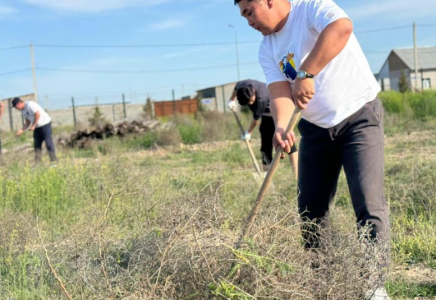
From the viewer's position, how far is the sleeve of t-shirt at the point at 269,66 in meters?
2.86

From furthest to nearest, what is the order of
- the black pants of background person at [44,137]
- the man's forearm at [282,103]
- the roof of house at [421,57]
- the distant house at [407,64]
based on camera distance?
the roof of house at [421,57], the distant house at [407,64], the black pants of background person at [44,137], the man's forearm at [282,103]

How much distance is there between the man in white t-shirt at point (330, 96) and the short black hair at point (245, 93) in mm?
3651

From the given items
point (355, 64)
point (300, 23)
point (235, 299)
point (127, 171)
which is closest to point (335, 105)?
point (355, 64)

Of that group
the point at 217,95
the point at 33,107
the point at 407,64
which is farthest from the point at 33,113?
the point at 407,64

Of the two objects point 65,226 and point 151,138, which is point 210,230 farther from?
point 151,138

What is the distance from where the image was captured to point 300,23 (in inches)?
Result: 102

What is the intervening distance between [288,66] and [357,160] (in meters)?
0.63

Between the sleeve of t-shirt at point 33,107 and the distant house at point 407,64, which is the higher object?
the distant house at point 407,64

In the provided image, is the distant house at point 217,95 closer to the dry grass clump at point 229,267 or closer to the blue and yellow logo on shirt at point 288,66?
the blue and yellow logo on shirt at point 288,66

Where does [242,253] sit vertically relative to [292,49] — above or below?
below

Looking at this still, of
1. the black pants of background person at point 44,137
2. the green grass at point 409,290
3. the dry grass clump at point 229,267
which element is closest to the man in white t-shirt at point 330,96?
the dry grass clump at point 229,267

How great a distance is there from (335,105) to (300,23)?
18.3 inches

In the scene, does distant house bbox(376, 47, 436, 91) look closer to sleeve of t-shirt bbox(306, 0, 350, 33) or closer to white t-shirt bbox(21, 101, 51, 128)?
white t-shirt bbox(21, 101, 51, 128)

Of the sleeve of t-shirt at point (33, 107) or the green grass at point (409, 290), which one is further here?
the sleeve of t-shirt at point (33, 107)
